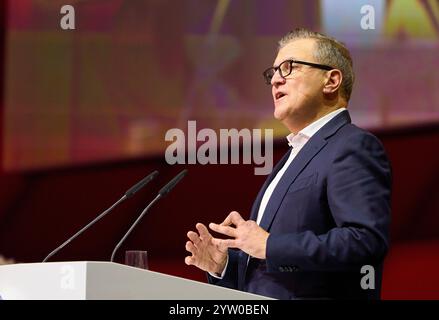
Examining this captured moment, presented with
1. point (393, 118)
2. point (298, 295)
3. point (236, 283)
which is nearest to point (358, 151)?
point (298, 295)

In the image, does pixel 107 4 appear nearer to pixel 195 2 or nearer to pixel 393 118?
pixel 195 2

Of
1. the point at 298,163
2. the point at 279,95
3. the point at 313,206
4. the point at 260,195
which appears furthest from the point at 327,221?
the point at 279,95

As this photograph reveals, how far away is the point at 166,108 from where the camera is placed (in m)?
3.84

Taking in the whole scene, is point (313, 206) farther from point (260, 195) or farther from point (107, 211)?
point (107, 211)

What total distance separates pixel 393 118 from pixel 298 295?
6.39 feet

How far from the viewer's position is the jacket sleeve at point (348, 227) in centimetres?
178

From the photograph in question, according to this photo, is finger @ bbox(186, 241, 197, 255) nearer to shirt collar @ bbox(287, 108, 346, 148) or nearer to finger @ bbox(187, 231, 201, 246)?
finger @ bbox(187, 231, 201, 246)

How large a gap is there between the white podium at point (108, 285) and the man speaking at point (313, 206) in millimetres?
241

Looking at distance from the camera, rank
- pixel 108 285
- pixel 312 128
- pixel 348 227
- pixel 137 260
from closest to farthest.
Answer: pixel 108 285
pixel 348 227
pixel 137 260
pixel 312 128

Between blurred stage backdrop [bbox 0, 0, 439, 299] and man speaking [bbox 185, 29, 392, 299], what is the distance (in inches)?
56.2

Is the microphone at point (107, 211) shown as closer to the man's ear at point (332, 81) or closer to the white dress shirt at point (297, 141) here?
the white dress shirt at point (297, 141)

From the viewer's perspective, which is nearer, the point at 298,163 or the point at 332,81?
the point at 298,163

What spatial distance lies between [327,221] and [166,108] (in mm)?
2019

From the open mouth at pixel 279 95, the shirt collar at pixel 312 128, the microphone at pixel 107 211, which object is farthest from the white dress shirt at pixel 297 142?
the microphone at pixel 107 211
